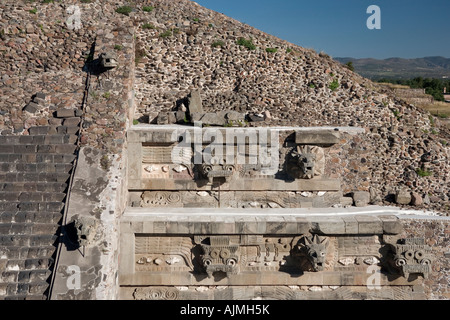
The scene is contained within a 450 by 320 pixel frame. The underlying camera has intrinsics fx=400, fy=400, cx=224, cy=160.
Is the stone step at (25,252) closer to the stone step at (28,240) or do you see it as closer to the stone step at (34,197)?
the stone step at (28,240)

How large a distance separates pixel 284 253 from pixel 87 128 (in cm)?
425

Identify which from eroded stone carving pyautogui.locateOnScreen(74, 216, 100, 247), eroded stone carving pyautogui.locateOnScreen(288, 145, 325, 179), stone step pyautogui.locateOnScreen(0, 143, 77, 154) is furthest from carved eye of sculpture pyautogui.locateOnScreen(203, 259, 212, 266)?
stone step pyautogui.locateOnScreen(0, 143, 77, 154)

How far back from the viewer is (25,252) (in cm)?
607

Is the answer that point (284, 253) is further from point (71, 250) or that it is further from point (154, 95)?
point (154, 95)

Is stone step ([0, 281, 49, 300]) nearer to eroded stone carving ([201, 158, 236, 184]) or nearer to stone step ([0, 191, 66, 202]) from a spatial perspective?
stone step ([0, 191, 66, 202])

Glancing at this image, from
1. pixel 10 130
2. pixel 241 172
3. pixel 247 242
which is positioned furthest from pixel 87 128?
pixel 247 242

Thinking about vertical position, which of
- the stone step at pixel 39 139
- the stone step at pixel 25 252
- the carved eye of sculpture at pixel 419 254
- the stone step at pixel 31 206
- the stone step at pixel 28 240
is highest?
the stone step at pixel 39 139

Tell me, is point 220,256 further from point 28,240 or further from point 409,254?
point 409,254

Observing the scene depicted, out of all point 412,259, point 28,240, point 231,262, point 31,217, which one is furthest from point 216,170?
point 412,259

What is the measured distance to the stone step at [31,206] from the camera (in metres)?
6.50

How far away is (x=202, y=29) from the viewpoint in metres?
10.4

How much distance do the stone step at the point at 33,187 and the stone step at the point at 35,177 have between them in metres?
0.08

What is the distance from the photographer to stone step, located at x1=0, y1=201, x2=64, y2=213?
6496 millimetres

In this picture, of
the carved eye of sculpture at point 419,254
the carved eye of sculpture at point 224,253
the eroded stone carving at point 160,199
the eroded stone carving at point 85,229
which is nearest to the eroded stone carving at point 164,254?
the carved eye of sculpture at point 224,253
